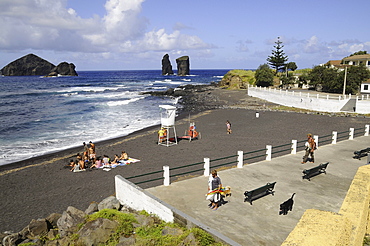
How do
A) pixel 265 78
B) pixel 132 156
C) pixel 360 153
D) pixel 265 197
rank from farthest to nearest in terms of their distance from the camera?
pixel 265 78 < pixel 132 156 < pixel 360 153 < pixel 265 197

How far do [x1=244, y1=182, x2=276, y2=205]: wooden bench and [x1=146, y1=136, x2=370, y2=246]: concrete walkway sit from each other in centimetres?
15

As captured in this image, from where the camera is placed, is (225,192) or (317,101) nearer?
(225,192)

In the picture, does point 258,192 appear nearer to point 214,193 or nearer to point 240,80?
point 214,193

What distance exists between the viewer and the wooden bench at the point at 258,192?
30.1 ft

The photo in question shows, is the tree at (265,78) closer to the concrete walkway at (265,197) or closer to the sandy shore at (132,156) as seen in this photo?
the sandy shore at (132,156)

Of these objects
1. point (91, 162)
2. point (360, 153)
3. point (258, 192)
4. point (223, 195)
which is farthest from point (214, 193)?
point (91, 162)

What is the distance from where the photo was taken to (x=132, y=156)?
19.5 m

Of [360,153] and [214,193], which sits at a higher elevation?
[214,193]

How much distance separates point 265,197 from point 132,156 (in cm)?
1153

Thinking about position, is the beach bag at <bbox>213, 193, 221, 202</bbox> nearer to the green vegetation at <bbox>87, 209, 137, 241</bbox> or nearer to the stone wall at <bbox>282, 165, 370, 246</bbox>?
the green vegetation at <bbox>87, 209, 137, 241</bbox>

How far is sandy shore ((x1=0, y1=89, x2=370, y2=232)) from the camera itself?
12844 mm

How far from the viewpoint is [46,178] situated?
16.2m

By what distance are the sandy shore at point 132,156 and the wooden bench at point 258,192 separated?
538 centimetres

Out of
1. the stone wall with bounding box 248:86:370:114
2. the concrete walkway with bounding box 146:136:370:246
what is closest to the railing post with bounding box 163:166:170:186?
the concrete walkway with bounding box 146:136:370:246
